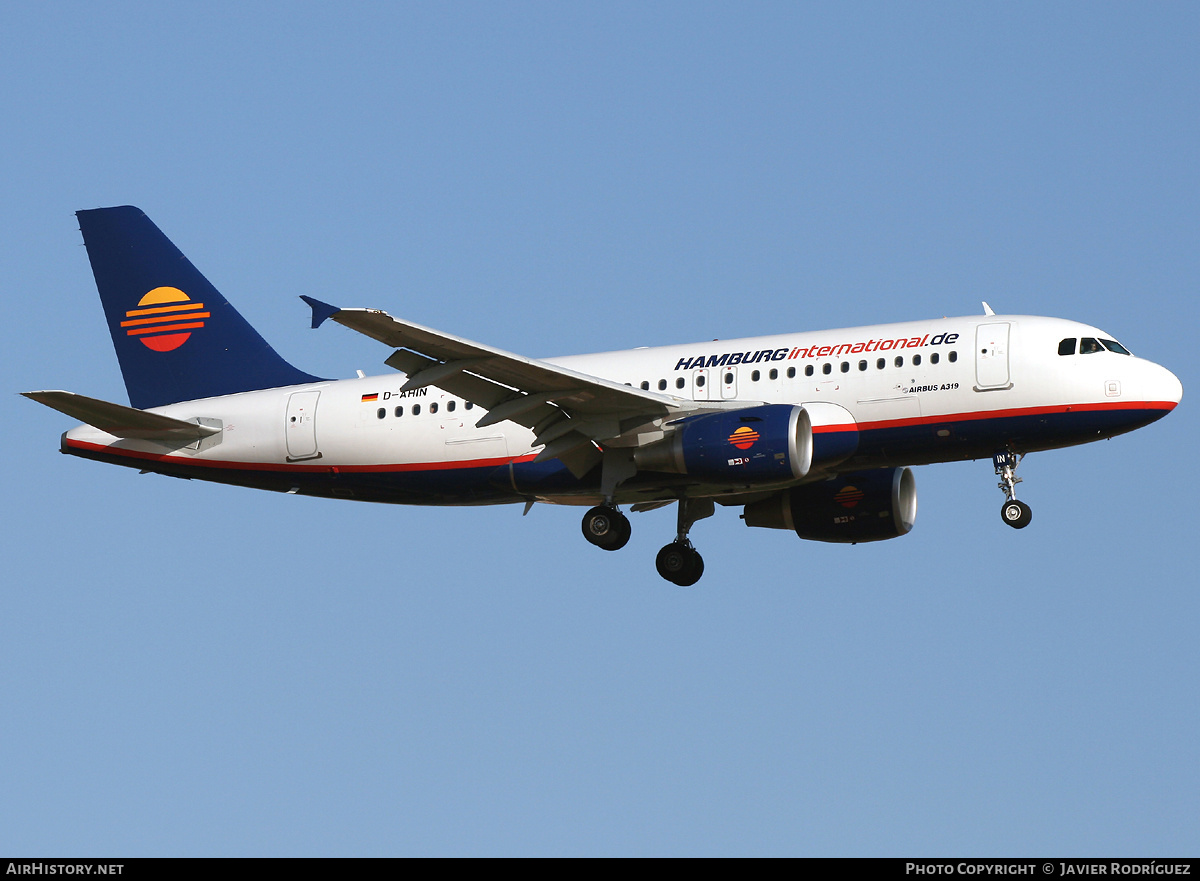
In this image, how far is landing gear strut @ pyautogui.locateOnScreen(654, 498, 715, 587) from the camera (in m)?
37.0

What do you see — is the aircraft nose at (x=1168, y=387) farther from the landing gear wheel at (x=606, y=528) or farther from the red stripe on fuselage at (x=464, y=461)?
the landing gear wheel at (x=606, y=528)

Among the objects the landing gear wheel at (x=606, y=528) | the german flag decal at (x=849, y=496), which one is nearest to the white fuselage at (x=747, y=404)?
the landing gear wheel at (x=606, y=528)

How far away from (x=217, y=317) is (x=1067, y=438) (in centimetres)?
1940

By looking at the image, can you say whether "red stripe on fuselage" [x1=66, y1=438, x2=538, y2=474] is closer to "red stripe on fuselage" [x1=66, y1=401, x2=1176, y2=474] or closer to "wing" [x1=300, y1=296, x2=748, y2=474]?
"red stripe on fuselage" [x1=66, y1=401, x2=1176, y2=474]

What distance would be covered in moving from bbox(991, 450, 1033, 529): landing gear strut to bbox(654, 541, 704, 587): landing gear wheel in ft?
22.6

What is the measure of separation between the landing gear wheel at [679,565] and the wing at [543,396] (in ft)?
12.2

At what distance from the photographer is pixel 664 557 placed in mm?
37094

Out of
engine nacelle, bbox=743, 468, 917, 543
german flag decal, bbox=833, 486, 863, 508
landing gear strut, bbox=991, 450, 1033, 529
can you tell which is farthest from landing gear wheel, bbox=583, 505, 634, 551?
landing gear strut, bbox=991, 450, 1033, 529

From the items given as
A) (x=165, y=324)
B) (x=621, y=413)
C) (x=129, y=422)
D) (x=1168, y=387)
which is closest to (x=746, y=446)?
(x=621, y=413)

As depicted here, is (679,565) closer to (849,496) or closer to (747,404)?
(849,496)

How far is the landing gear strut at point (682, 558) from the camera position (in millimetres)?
Answer: 36969

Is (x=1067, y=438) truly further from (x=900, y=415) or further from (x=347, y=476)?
(x=347, y=476)
